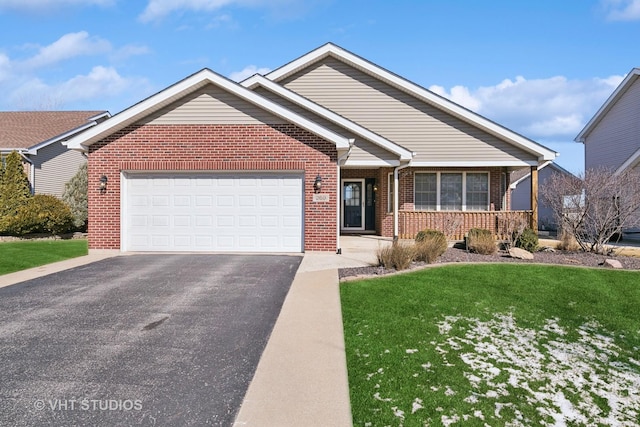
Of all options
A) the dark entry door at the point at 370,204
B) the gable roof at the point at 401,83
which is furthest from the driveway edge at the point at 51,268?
the dark entry door at the point at 370,204

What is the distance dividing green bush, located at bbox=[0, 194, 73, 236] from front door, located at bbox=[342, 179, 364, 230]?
41.3 feet

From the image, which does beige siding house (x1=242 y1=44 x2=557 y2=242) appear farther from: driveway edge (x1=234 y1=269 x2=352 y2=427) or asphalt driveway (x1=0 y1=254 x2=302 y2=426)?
driveway edge (x1=234 y1=269 x2=352 y2=427)

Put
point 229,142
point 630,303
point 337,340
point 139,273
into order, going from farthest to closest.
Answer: point 229,142 < point 139,273 < point 630,303 < point 337,340

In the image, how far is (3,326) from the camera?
5.46m

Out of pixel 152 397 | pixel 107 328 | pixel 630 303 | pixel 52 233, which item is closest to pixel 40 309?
pixel 107 328

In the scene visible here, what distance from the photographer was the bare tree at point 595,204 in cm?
1208

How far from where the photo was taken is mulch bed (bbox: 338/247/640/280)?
9234 mm

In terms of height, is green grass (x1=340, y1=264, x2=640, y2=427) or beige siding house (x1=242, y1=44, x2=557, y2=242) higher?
beige siding house (x1=242, y1=44, x2=557, y2=242)

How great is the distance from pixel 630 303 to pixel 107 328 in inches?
316

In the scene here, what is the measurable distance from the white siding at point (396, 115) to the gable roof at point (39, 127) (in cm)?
1384

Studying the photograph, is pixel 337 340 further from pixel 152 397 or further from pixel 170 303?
pixel 170 303

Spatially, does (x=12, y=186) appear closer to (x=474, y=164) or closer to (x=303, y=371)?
(x=474, y=164)

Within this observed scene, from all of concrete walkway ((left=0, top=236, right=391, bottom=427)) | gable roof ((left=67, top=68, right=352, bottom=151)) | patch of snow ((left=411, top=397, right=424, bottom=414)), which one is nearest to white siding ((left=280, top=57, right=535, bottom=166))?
gable roof ((left=67, top=68, right=352, bottom=151))

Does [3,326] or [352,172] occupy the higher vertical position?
[352,172]
